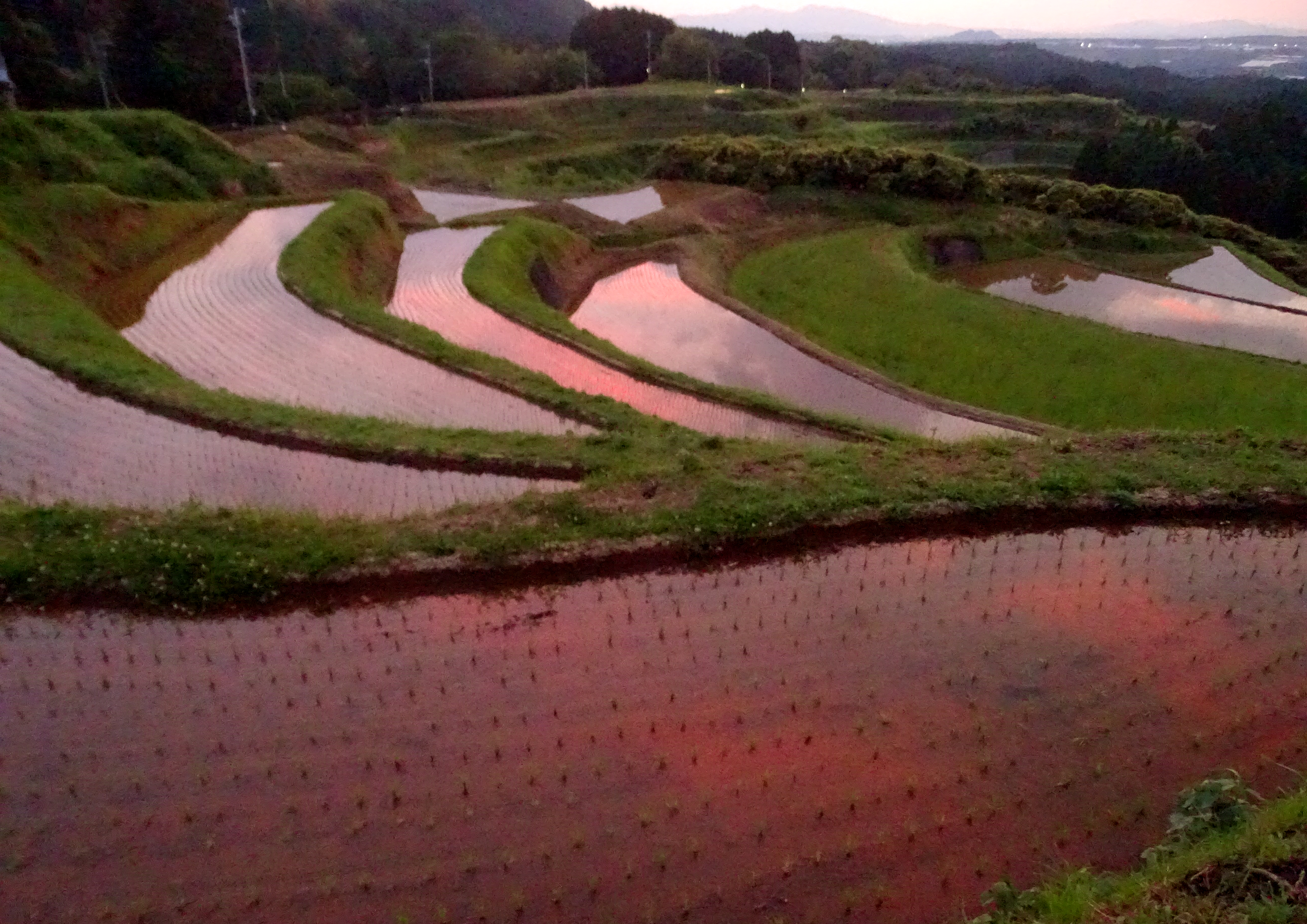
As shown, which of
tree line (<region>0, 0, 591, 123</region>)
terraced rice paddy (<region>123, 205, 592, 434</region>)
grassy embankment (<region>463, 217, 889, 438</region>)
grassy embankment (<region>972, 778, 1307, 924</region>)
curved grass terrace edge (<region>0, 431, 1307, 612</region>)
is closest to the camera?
grassy embankment (<region>972, 778, 1307, 924</region>)

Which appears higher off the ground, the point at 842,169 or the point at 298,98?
the point at 298,98

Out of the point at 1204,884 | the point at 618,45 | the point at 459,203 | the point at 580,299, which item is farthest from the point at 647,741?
the point at 618,45

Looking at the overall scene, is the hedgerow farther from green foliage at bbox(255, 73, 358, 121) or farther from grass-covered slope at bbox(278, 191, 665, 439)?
green foliage at bbox(255, 73, 358, 121)

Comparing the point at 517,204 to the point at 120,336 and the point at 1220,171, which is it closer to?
the point at 120,336

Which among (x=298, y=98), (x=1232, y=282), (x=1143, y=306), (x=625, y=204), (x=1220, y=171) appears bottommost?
(x=1143, y=306)

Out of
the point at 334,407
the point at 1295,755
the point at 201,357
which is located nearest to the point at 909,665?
the point at 1295,755

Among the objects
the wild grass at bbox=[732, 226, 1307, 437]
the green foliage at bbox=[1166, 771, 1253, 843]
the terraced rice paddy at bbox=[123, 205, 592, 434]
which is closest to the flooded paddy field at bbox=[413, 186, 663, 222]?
the wild grass at bbox=[732, 226, 1307, 437]
